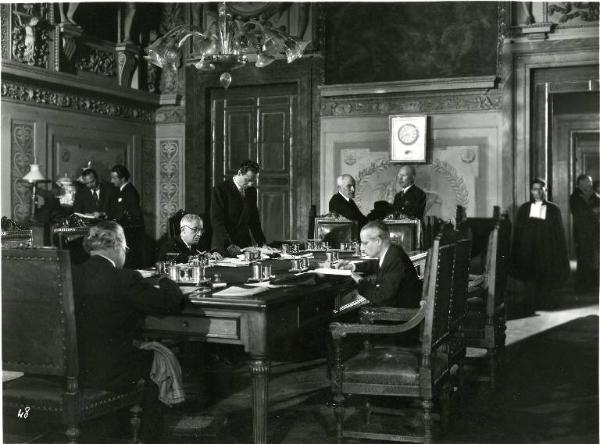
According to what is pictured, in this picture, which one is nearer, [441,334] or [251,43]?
[441,334]

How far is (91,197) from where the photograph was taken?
8.77 m

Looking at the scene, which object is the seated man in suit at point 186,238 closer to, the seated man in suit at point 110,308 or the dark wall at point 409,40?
the seated man in suit at point 110,308

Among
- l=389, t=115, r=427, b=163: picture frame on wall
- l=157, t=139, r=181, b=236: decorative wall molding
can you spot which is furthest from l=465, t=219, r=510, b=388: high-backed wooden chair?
l=157, t=139, r=181, b=236: decorative wall molding

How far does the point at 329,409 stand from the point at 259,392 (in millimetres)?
1062

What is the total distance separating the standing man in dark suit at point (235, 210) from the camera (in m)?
5.97

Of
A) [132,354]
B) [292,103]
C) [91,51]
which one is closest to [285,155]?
[292,103]

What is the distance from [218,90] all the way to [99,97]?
187 centimetres

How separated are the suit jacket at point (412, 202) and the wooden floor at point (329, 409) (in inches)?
111

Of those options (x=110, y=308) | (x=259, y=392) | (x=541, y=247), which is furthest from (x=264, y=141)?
(x=110, y=308)

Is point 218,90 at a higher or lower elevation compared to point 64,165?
higher

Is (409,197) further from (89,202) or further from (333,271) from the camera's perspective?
(333,271)

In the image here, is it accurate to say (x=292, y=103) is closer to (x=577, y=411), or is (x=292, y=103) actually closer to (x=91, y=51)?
(x=91, y=51)

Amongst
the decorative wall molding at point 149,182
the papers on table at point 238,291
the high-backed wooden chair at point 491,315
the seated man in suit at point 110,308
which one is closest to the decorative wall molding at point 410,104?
the decorative wall molding at point 149,182

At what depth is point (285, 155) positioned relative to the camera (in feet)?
33.5
